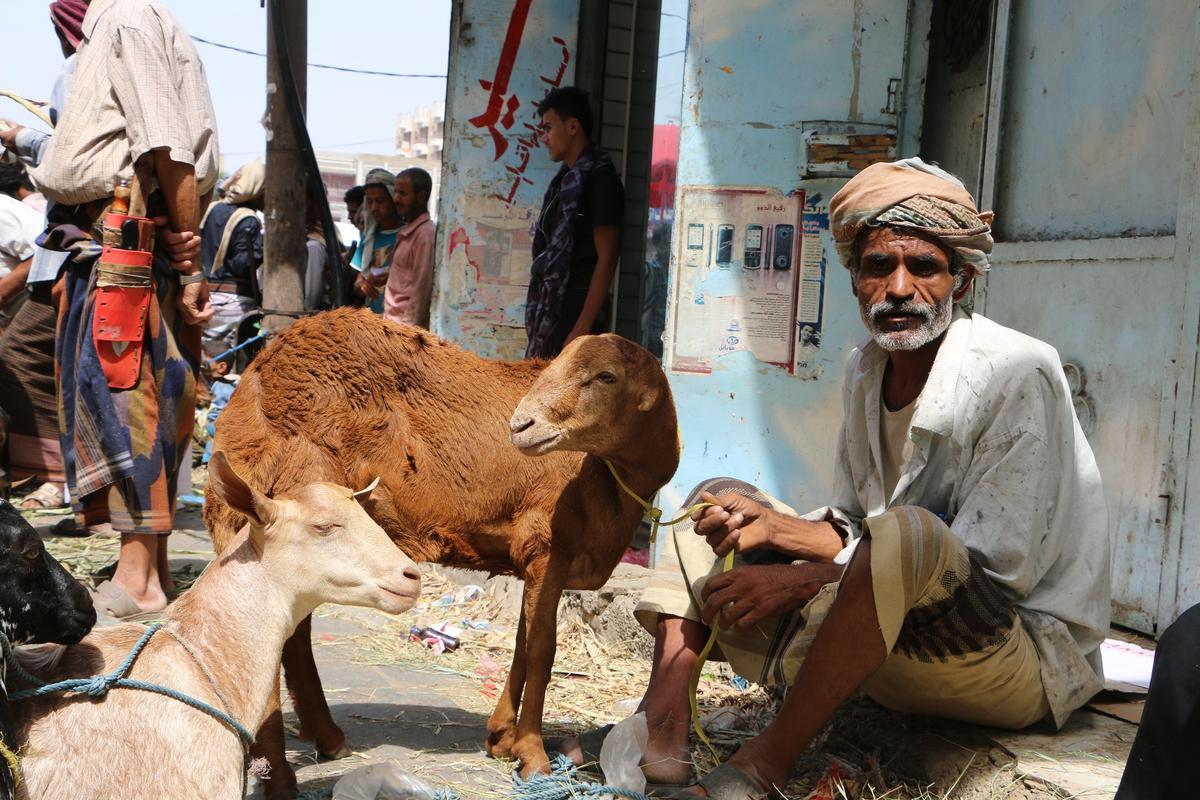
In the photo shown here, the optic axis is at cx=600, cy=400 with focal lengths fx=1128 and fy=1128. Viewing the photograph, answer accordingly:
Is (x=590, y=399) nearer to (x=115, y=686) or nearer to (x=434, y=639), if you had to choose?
(x=115, y=686)

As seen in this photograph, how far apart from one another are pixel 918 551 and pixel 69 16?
465 centimetres

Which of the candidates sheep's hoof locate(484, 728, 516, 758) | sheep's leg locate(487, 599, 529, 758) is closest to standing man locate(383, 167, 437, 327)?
sheep's leg locate(487, 599, 529, 758)

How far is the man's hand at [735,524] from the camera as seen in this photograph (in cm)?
343

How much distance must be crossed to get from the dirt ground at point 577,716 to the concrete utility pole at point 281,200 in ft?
12.4

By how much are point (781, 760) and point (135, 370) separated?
3.30m

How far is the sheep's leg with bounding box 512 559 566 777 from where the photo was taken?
3.73m

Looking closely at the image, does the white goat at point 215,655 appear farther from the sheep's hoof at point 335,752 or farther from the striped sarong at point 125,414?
the striped sarong at point 125,414

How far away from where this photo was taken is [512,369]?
421 centimetres

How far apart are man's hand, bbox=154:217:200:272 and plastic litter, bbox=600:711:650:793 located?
3.05 metres

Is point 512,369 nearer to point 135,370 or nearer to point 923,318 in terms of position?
point 923,318

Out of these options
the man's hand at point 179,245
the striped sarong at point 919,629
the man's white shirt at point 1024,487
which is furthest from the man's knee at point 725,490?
the man's hand at point 179,245

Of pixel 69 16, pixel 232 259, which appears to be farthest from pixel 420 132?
pixel 69 16

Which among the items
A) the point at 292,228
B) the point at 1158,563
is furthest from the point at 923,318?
the point at 292,228

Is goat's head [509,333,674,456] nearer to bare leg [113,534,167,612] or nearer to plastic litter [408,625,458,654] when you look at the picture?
plastic litter [408,625,458,654]
